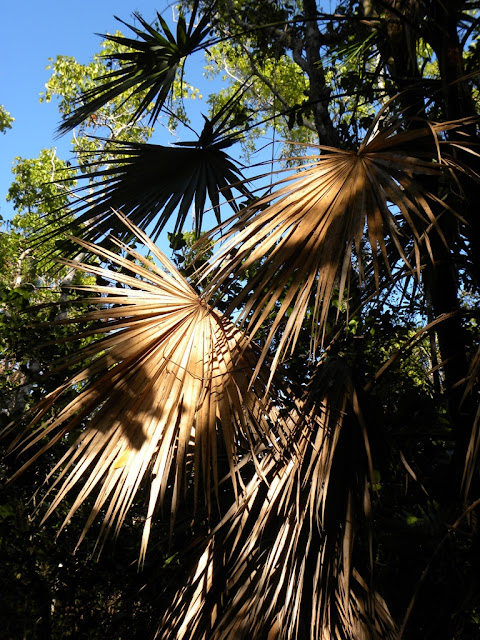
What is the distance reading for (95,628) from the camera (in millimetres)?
3838

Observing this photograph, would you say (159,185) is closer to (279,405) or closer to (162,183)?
(162,183)

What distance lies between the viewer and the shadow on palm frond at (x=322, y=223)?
157 centimetres

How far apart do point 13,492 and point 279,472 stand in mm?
2277

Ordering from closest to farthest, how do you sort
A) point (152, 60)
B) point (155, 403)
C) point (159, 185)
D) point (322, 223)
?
point (322, 223) → point (155, 403) → point (159, 185) → point (152, 60)

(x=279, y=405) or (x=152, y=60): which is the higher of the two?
(x=152, y=60)

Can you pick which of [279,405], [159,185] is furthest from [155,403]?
[159,185]

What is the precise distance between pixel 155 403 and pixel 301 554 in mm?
675

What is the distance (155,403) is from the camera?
1.89 m

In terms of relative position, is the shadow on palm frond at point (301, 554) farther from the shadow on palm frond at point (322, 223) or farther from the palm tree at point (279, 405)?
the shadow on palm frond at point (322, 223)

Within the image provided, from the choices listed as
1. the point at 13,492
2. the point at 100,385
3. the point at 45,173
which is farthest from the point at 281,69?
the point at 100,385

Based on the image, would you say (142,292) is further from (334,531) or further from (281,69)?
(281,69)

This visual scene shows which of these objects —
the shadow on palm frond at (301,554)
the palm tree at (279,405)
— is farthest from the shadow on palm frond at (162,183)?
the shadow on palm frond at (301,554)

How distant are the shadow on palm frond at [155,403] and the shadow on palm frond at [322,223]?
28cm

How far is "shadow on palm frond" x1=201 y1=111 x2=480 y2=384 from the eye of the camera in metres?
1.57
